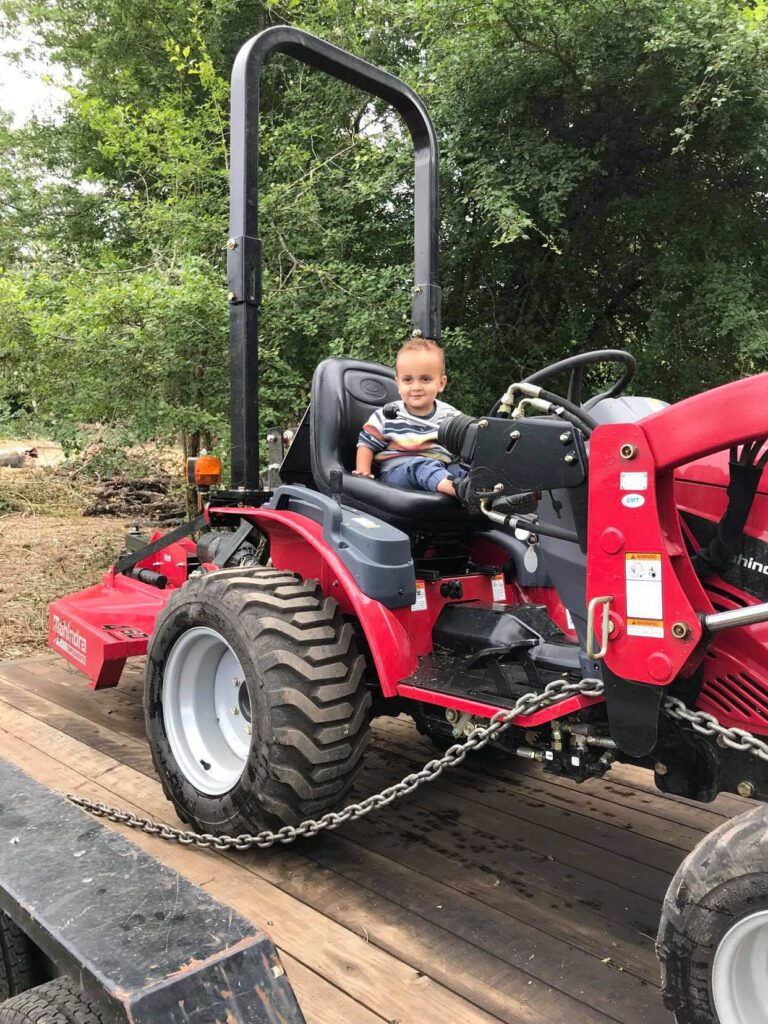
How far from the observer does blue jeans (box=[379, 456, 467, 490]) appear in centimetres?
271

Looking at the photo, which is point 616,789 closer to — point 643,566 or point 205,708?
point 205,708

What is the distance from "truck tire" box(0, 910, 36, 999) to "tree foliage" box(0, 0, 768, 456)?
473cm

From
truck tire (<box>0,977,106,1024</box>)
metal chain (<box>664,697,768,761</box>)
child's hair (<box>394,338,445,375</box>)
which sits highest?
child's hair (<box>394,338,445,375</box>)

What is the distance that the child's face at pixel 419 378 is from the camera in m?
2.85

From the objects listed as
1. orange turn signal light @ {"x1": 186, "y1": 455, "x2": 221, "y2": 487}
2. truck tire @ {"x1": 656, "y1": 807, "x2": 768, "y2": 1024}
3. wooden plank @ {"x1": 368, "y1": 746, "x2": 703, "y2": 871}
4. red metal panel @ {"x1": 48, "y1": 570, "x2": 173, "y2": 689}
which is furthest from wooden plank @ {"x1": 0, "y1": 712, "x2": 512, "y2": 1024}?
orange turn signal light @ {"x1": 186, "y1": 455, "x2": 221, "y2": 487}

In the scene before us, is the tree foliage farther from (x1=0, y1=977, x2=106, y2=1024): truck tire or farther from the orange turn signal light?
(x1=0, y1=977, x2=106, y2=1024): truck tire

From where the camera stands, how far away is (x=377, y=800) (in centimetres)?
225

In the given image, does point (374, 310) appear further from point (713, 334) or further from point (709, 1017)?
point (709, 1017)

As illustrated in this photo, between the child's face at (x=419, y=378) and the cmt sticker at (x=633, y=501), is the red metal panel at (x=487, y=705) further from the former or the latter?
the child's face at (x=419, y=378)

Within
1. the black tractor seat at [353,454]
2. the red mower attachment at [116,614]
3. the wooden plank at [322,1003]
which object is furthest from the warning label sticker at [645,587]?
the red mower attachment at [116,614]

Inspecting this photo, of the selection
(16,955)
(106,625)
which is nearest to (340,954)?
(16,955)

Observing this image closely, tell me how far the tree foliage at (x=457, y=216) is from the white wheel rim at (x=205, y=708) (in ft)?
11.2

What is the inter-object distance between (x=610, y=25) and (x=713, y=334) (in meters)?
2.25

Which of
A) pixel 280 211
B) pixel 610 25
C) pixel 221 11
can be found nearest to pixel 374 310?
pixel 280 211
